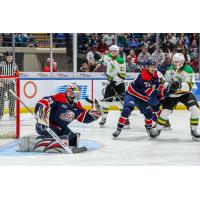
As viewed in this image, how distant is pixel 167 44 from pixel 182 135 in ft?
13.3

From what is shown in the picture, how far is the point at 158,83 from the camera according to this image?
28.1ft

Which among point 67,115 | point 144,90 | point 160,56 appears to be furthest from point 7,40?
point 67,115

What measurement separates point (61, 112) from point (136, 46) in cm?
582

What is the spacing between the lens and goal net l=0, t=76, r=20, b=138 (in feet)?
30.0

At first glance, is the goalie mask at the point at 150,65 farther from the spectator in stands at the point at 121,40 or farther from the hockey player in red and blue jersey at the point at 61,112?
the spectator in stands at the point at 121,40

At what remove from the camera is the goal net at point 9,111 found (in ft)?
30.0

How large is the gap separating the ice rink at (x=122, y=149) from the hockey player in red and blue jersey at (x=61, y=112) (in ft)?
0.91

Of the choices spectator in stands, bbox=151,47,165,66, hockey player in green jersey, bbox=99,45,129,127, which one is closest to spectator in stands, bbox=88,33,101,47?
spectator in stands, bbox=151,47,165,66

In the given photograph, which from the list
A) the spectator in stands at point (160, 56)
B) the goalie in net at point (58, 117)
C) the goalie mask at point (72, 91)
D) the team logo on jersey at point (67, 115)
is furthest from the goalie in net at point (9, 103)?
the spectator in stands at point (160, 56)

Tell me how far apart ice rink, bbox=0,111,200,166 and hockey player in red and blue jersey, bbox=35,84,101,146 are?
28cm

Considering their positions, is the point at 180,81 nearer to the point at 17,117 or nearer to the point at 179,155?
the point at 179,155

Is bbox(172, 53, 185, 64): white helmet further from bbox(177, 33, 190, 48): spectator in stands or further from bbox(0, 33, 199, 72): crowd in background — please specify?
bbox(177, 33, 190, 48): spectator in stands

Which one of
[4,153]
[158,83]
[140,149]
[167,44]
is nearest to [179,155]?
[140,149]

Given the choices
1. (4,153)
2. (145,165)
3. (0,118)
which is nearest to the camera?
(145,165)
